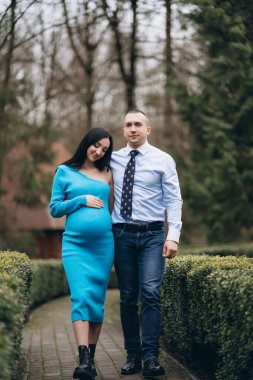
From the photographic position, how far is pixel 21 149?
2786 cm

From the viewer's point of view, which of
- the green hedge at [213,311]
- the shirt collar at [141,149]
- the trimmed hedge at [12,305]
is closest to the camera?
the trimmed hedge at [12,305]

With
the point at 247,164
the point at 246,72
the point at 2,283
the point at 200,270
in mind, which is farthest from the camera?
the point at 247,164

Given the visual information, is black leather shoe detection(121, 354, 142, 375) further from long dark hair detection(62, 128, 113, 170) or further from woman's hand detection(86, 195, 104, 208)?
long dark hair detection(62, 128, 113, 170)

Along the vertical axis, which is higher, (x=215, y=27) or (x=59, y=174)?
(x=215, y=27)

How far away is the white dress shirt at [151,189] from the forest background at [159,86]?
4.66m

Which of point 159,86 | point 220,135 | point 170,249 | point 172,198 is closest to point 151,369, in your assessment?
point 170,249

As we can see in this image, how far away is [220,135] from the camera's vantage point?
18.4 metres

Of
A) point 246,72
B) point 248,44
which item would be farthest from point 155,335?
point 246,72

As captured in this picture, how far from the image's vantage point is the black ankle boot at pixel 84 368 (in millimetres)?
5402

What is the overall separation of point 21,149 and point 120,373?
2222cm

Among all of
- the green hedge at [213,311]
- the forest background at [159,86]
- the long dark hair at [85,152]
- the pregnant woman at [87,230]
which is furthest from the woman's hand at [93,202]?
the forest background at [159,86]

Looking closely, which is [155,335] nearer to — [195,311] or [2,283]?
[195,311]

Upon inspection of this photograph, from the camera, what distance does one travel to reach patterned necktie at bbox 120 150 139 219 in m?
6.13

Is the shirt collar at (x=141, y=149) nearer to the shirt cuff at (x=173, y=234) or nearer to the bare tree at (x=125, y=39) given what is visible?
the shirt cuff at (x=173, y=234)
